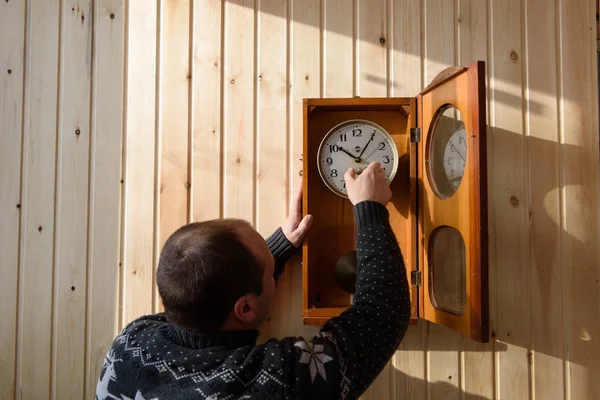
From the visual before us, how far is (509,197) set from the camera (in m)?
1.29

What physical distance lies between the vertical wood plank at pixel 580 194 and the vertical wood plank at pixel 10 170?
1540 mm

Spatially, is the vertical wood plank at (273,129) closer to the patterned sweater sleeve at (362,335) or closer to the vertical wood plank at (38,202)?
the patterned sweater sleeve at (362,335)

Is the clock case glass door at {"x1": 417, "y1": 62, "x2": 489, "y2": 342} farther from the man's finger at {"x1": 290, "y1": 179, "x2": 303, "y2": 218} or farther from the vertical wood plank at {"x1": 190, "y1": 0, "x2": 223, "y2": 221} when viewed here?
the vertical wood plank at {"x1": 190, "y1": 0, "x2": 223, "y2": 221}

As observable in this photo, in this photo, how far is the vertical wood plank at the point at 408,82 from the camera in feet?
4.17

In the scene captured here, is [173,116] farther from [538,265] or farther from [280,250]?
[538,265]

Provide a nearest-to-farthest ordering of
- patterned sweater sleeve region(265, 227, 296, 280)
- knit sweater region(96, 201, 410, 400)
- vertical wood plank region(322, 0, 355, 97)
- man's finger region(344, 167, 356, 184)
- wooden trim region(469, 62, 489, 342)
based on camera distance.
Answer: knit sweater region(96, 201, 410, 400)
wooden trim region(469, 62, 489, 342)
man's finger region(344, 167, 356, 184)
patterned sweater sleeve region(265, 227, 296, 280)
vertical wood plank region(322, 0, 355, 97)

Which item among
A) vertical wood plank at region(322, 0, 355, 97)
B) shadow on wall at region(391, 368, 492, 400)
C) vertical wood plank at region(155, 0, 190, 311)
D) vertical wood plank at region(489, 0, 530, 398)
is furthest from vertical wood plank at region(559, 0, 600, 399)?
vertical wood plank at region(155, 0, 190, 311)

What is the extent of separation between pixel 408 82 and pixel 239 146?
50 centimetres

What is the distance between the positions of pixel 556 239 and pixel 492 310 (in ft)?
0.87

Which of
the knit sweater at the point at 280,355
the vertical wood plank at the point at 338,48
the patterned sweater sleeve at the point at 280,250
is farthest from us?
the vertical wood plank at the point at 338,48

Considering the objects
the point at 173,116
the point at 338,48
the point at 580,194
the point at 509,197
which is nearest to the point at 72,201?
the point at 173,116

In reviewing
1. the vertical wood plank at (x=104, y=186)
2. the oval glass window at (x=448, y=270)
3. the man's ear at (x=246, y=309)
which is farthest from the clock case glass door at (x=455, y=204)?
the vertical wood plank at (x=104, y=186)

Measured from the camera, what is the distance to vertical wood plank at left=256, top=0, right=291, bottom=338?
130 centimetres

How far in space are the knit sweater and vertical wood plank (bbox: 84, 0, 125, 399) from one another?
19.3 inches
